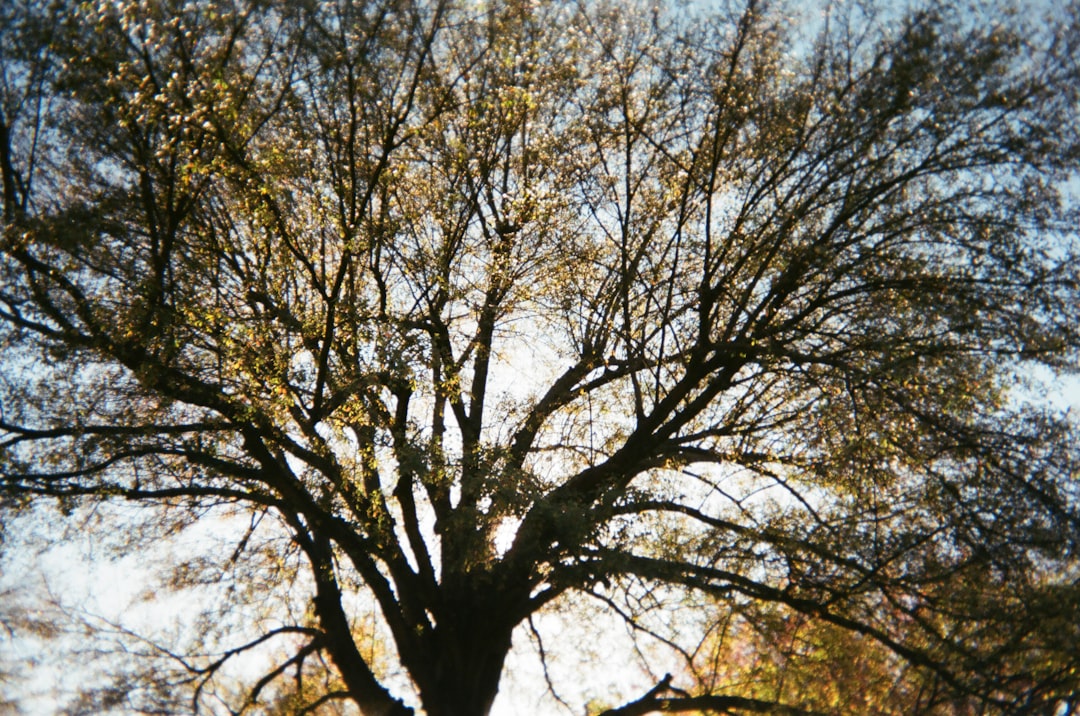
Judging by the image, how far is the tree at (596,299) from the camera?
317 inches

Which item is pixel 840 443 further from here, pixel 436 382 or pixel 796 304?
pixel 436 382

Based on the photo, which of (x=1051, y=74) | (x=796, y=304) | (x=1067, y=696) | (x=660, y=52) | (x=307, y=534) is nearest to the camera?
(x=1067, y=696)

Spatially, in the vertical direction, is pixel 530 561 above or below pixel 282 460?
below

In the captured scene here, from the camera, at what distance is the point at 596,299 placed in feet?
34.3

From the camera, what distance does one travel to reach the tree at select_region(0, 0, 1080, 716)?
8062 mm

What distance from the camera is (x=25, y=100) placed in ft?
27.0

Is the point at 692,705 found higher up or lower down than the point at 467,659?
lower down

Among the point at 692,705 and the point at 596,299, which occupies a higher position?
the point at 596,299

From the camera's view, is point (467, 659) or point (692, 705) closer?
point (692, 705)

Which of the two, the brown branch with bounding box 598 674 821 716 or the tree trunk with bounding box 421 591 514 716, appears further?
the tree trunk with bounding box 421 591 514 716

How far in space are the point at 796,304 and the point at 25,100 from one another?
26.9 feet

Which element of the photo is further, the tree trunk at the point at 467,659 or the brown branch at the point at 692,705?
the tree trunk at the point at 467,659

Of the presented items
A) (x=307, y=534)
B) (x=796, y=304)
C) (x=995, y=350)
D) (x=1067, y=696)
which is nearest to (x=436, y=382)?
(x=307, y=534)

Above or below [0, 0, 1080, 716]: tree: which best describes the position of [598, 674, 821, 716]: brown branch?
below
